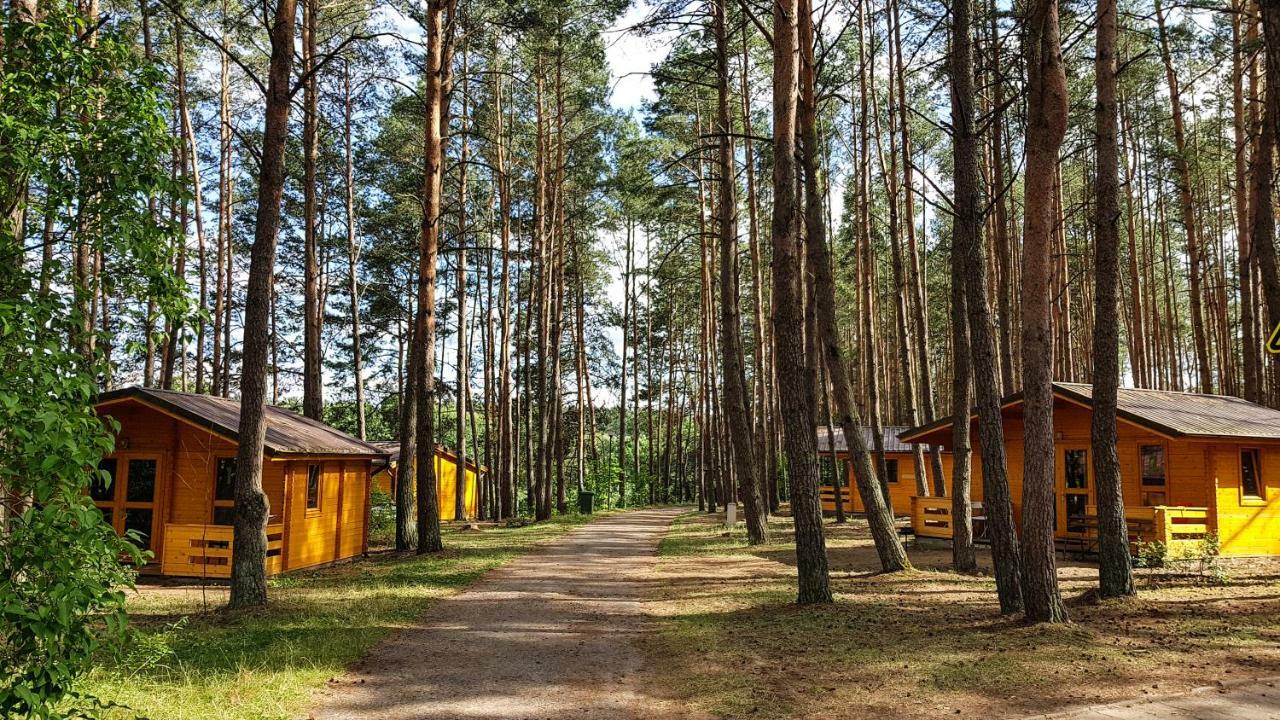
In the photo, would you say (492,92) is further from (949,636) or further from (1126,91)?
(949,636)

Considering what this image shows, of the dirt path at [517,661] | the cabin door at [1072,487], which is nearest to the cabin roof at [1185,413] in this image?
the cabin door at [1072,487]

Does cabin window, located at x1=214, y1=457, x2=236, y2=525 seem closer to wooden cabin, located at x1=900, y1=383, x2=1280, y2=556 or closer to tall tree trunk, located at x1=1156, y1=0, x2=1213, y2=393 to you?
wooden cabin, located at x1=900, y1=383, x2=1280, y2=556

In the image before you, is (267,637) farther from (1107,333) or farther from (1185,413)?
(1185,413)

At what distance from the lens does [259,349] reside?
9.12 m

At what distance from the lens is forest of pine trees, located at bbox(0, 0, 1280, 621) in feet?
24.6

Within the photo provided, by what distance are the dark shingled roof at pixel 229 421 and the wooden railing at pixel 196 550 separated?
59.2 inches

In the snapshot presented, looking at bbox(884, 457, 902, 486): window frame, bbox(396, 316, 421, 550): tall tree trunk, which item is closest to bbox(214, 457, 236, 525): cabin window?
bbox(396, 316, 421, 550): tall tree trunk

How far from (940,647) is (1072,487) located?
11.1 meters

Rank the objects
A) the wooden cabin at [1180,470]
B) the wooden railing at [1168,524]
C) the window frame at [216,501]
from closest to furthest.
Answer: the window frame at [216,501]
the wooden railing at [1168,524]
the wooden cabin at [1180,470]

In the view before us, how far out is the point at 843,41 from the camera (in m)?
18.8

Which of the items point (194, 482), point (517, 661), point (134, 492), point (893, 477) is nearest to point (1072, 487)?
point (893, 477)

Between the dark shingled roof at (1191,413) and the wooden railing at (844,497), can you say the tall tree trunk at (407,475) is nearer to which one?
the dark shingled roof at (1191,413)

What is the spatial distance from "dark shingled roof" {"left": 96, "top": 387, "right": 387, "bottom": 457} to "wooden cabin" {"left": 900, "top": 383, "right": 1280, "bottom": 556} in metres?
13.6

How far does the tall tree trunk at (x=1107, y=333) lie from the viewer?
28.9 ft
